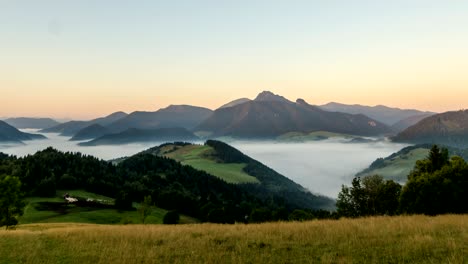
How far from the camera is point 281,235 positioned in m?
22.1

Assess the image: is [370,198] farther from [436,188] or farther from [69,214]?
[69,214]

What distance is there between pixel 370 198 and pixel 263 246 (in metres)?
63.8

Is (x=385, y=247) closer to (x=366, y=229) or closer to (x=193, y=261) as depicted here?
(x=366, y=229)

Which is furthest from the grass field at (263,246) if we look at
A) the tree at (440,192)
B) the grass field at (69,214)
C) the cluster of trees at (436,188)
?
the grass field at (69,214)

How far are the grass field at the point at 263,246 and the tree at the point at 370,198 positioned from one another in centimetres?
5378

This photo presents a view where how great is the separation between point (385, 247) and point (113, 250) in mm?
14459

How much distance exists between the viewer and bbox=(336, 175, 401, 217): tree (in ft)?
244

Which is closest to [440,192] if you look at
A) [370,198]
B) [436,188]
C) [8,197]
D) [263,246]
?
[436,188]

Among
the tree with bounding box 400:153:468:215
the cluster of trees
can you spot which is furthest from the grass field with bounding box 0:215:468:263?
the tree with bounding box 400:153:468:215

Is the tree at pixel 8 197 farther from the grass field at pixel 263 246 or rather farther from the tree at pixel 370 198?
the tree at pixel 370 198

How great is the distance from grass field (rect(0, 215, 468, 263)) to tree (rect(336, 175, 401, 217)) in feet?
176

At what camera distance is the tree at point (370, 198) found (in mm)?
74375

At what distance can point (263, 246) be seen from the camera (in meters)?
19.8

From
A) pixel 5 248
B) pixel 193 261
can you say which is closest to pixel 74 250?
pixel 5 248
